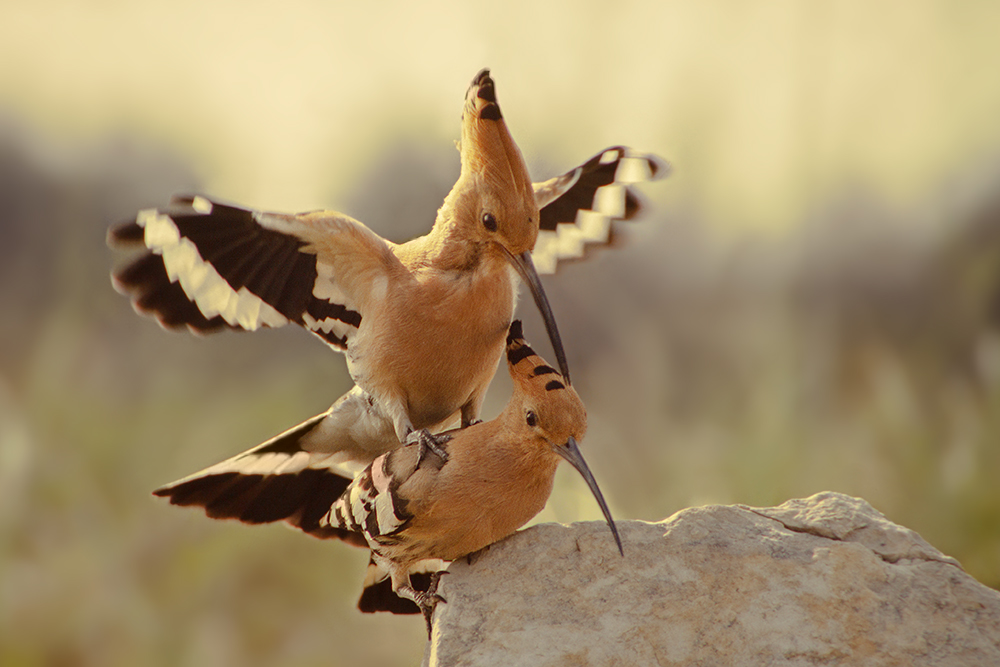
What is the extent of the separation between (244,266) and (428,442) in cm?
43

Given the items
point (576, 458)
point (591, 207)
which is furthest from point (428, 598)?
point (591, 207)

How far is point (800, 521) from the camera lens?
Answer: 1.53 m

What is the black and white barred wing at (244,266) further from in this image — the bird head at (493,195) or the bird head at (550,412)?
the bird head at (550,412)

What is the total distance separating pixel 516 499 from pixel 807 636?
1.49 feet

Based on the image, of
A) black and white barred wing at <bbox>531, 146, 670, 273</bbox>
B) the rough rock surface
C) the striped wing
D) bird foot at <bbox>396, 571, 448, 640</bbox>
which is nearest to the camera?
the rough rock surface

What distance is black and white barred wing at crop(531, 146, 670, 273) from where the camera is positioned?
1891 mm

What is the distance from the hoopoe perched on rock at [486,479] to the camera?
142 cm

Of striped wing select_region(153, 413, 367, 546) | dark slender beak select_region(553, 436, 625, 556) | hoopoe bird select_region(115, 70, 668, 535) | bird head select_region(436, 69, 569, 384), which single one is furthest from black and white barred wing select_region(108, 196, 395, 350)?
dark slender beak select_region(553, 436, 625, 556)

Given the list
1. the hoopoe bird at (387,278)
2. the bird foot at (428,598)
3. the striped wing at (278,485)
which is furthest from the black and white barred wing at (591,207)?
the bird foot at (428,598)

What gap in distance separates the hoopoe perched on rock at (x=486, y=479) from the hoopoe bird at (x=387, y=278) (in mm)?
75

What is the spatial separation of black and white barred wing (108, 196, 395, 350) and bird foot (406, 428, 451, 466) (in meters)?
0.24

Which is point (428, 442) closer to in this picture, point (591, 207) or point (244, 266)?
point (244, 266)

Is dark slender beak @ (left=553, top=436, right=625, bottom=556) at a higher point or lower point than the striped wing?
higher

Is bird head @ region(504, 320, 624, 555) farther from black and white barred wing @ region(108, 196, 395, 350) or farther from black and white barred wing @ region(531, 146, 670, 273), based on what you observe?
black and white barred wing @ region(531, 146, 670, 273)
